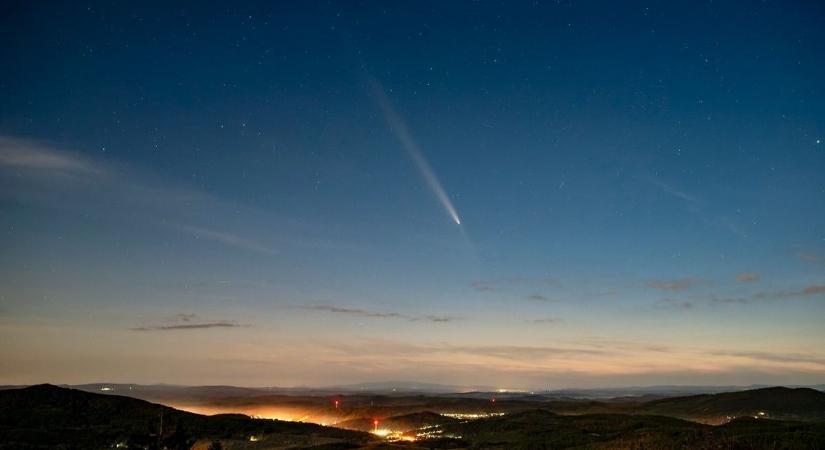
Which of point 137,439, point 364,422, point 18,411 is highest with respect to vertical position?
point 137,439

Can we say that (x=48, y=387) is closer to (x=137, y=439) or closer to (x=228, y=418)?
(x=228, y=418)

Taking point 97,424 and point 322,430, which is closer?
point 97,424

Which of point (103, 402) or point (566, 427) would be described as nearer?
point (566, 427)

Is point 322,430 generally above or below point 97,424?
below

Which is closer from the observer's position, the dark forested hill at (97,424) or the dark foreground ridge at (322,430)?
the dark foreground ridge at (322,430)

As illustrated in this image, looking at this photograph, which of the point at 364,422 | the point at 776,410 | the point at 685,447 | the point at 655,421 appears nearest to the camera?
the point at 685,447

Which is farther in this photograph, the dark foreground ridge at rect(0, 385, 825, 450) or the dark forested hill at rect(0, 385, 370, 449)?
the dark forested hill at rect(0, 385, 370, 449)

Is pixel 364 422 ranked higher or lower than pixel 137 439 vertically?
lower

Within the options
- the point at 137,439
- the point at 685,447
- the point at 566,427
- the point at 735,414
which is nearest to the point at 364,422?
the point at 566,427
